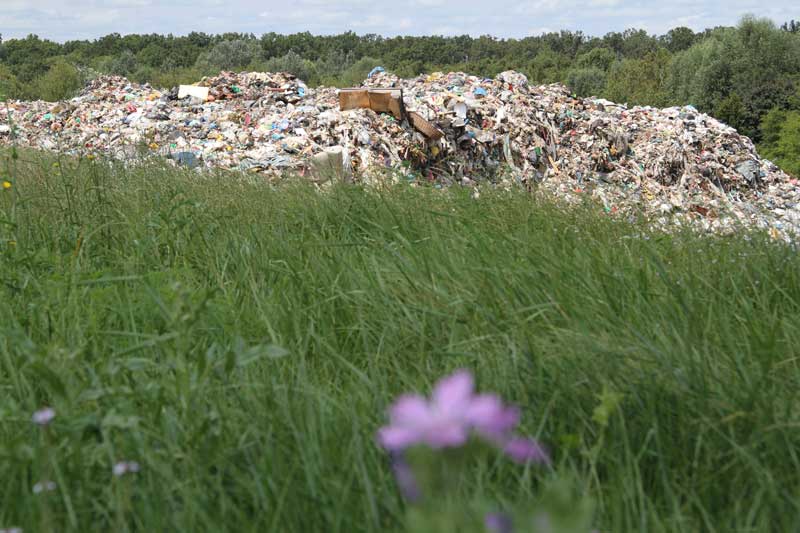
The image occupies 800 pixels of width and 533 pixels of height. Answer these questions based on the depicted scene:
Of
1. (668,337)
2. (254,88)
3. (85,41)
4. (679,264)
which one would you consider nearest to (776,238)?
(679,264)

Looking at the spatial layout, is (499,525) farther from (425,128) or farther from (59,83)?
(59,83)

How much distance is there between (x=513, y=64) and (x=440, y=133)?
228 feet

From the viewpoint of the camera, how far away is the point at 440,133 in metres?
8.04

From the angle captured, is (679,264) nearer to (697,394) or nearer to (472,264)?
(472,264)

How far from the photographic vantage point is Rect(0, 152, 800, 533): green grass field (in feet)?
4.00

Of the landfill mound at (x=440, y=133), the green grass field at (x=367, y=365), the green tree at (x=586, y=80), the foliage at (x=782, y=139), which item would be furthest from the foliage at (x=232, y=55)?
the green grass field at (x=367, y=365)

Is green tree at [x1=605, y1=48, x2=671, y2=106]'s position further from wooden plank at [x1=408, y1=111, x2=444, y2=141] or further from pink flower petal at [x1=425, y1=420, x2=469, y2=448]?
pink flower petal at [x1=425, y1=420, x2=469, y2=448]

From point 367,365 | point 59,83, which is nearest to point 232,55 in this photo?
point 59,83

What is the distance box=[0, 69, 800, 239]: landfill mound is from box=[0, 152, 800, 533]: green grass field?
3.49 m

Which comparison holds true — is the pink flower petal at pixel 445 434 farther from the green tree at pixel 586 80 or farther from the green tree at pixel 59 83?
the green tree at pixel 586 80

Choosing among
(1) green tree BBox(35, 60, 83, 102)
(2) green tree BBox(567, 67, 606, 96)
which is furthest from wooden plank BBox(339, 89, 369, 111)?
(2) green tree BBox(567, 67, 606, 96)

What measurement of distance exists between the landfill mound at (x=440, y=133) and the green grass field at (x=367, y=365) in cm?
349

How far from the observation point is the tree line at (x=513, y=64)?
33031mm

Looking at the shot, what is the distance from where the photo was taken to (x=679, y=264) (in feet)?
7.76
